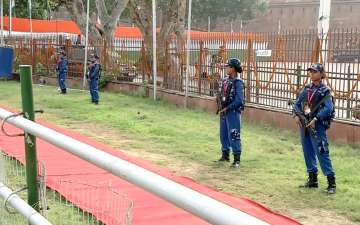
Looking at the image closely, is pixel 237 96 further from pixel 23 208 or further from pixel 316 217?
pixel 23 208

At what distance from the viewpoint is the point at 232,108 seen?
7805 mm

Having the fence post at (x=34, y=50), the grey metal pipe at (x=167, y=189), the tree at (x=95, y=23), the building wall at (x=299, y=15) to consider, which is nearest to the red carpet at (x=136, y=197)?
the grey metal pipe at (x=167, y=189)

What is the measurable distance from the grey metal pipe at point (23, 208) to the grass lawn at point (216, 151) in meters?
3.36

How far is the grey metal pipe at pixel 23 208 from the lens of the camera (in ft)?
8.41

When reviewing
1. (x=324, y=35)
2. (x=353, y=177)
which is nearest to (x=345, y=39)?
(x=324, y=35)

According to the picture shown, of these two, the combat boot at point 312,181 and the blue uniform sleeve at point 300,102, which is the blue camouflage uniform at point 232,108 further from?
the combat boot at point 312,181

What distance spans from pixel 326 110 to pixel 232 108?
5.66 ft

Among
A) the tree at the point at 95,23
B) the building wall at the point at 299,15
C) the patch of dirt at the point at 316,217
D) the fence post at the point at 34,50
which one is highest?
the building wall at the point at 299,15

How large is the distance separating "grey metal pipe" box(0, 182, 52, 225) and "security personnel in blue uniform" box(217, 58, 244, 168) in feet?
16.1

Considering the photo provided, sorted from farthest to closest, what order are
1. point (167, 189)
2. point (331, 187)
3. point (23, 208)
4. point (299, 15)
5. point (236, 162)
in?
point (299, 15) → point (236, 162) → point (331, 187) → point (23, 208) → point (167, 189)

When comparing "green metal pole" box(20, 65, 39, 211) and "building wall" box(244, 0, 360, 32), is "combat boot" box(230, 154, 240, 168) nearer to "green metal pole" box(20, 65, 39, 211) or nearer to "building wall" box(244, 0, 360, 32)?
"green metal pole" box(20, 65, 39, 211)

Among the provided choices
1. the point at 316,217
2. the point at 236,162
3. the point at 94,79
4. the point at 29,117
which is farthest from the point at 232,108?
the point at 94,79

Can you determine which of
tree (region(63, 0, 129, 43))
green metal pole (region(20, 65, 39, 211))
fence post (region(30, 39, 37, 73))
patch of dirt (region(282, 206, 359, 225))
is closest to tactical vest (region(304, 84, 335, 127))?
patch of dirt (region(282, 206, 359, 225))

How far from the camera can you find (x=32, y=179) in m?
3.15
